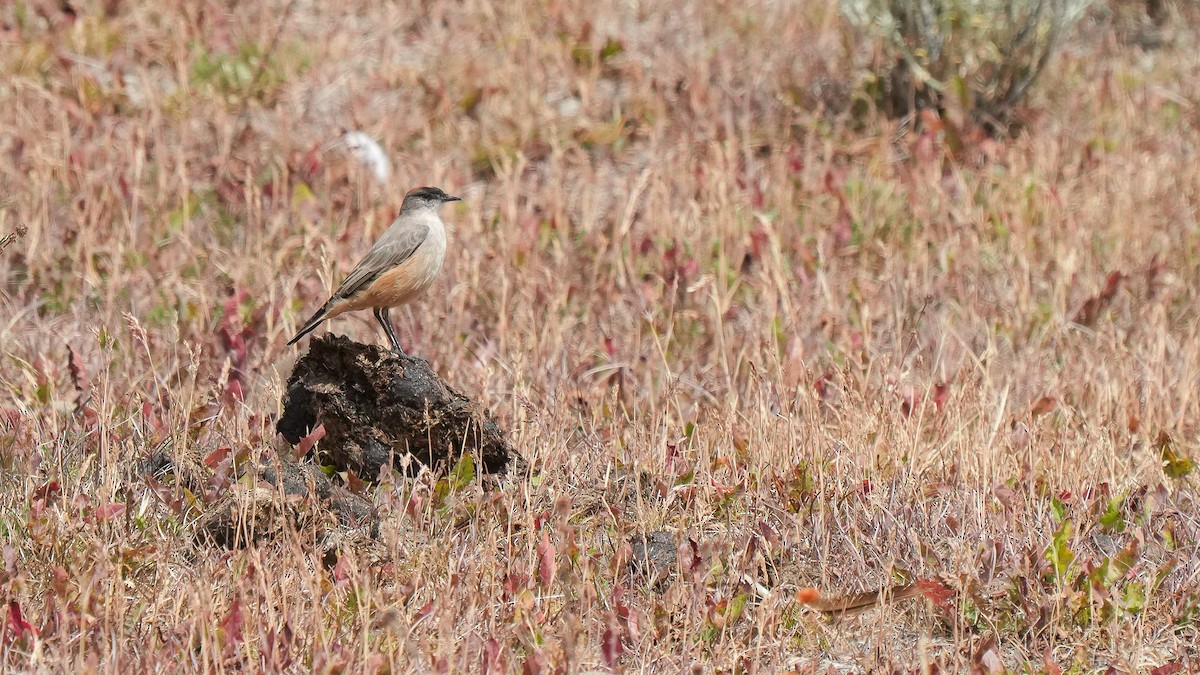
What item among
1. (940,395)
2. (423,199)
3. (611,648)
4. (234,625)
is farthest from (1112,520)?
(423,199)

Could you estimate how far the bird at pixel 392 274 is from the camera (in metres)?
6.17

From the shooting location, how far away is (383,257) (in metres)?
6.24

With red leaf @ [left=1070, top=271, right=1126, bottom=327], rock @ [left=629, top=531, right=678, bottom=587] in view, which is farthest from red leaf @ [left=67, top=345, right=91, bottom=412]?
red leaf @ [left=1070, top=271, right=1126, bottom=327]

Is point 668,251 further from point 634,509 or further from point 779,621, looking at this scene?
point 779,621

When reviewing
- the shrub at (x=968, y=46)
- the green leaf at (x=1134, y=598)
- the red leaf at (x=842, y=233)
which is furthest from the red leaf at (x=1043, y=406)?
the shrub at (x=968, y=46)

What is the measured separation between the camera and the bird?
20.2 ft

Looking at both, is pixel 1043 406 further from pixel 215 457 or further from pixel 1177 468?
pixel 215 457

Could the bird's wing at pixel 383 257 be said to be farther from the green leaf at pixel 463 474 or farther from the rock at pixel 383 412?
the green leaf at pixel 463 474

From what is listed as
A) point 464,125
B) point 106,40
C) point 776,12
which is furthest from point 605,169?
point 106,40

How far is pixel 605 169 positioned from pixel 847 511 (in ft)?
17.0

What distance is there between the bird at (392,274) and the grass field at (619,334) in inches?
21.4

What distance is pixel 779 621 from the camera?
4.64 m

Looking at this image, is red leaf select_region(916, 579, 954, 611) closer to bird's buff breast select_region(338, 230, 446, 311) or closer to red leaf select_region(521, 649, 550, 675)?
red leaf select_region(521, 649, 550, 675)

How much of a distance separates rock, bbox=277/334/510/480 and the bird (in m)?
0.41
